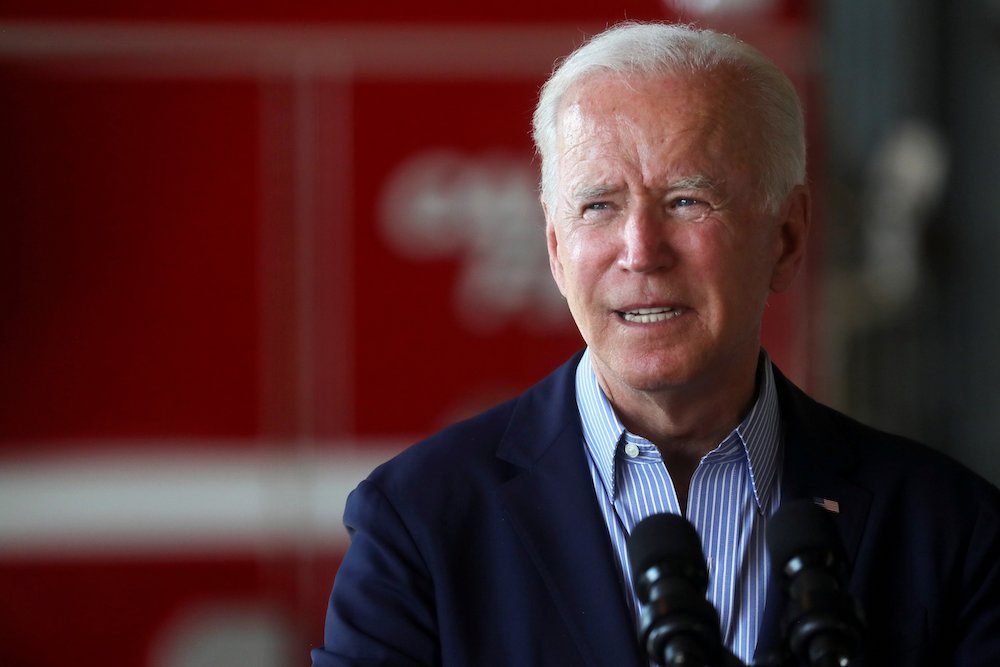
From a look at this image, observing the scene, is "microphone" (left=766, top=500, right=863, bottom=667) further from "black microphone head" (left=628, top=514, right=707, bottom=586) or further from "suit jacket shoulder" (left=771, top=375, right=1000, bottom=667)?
"suit jacket shoulder" (left=771, top=375, right=1000, bottom=667)

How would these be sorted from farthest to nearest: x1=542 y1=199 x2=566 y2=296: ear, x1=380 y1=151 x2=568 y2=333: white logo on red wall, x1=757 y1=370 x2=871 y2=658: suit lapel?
1. x1=380 y1=151 x2=568 y2=333: white logo on red wall
2. x1=542 y1=199 x2=566 y2=296: ear
3. x1=757 y1=370 x2=871 y2=658: suit lapel

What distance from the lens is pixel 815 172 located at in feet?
13.0

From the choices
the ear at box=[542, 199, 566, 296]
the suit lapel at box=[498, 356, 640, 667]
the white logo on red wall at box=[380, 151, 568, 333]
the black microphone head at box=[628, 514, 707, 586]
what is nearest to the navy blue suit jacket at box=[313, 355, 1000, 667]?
the suit lapel at box=[498, 356, 640, 667]

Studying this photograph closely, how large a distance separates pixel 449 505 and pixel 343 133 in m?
2.07

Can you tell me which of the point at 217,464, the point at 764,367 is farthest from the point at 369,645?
the point at 217,464

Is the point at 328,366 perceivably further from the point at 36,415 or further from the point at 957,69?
the point at 957,69

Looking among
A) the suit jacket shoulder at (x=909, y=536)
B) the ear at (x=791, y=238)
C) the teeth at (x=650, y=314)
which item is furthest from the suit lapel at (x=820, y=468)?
the teeth at (x=650, y=314)

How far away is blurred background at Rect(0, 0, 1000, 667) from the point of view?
3.58 metres

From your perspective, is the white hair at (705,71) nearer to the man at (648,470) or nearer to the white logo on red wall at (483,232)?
the man at (648,470)

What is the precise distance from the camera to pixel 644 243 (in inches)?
69.5

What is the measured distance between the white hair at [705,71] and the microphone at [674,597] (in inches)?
27.2

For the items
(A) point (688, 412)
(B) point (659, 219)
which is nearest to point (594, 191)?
(B) point (659, 219)

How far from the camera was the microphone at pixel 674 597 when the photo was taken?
3.98ft

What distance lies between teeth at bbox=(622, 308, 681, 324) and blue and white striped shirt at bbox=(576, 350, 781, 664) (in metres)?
0.17
